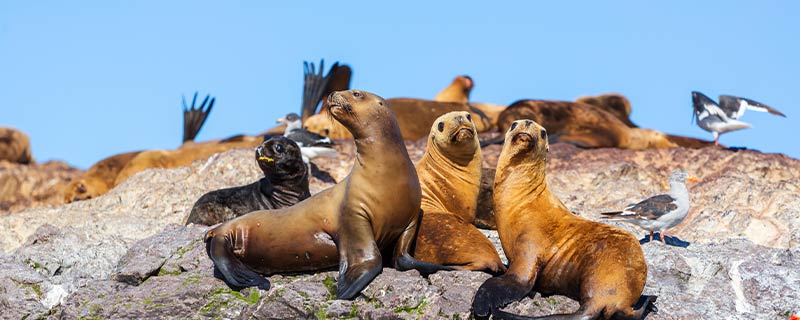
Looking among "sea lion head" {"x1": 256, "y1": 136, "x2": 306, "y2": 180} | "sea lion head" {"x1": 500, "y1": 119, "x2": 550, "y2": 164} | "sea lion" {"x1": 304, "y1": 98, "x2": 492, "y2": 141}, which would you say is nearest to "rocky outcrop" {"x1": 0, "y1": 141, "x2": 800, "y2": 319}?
"sea lion head" {"x1": 500, "y1": 119, "x2": 550, "y2": 164}

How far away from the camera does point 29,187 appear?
68.0 ft

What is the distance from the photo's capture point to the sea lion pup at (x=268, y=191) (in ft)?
35.5

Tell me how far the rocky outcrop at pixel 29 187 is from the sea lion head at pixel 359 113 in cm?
1187

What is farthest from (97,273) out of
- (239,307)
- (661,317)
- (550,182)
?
(550,182)

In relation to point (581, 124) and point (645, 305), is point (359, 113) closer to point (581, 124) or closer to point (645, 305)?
point (645, 305)

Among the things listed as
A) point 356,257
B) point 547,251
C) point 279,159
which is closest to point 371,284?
point 356,257

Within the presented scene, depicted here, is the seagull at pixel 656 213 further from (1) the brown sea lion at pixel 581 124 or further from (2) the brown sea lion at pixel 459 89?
(2) the brown sea lion at pixel 459 89

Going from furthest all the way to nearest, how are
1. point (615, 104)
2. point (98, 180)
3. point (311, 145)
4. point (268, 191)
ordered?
point (615, 104) → point (98, 180) → point (311, 145) → point (268, 191)

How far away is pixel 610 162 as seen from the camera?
14328mm

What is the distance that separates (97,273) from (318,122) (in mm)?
8980

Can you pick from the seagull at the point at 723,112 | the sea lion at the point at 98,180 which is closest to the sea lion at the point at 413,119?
the sea lion at the point at 98,180

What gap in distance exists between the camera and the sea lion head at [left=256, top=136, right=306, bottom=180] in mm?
10773

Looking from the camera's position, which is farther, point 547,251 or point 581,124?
point 581,124

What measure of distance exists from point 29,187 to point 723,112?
1179 cm
